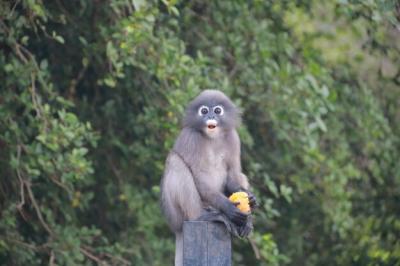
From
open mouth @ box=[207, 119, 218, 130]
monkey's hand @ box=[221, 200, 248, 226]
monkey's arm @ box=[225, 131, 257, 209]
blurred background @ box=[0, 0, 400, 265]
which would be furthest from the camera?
blurred background @ box=[0, 0, 400, 265]

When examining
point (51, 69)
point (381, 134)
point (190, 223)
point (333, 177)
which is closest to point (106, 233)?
point (51, 69)

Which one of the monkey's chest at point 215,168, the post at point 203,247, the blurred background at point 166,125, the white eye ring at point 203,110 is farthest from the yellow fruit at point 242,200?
the blurred background at point 166,125

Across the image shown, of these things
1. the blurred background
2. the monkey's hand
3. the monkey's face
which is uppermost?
the blurred background

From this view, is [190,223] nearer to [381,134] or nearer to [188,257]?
[188,257]

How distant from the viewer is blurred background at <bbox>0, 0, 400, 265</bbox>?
23.4 ft

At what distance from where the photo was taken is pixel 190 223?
4.83 m

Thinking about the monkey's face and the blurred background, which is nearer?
Answer: the monkey's face

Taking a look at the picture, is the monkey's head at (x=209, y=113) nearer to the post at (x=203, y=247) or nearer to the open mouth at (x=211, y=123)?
the open mouth at (x=211, y=123)

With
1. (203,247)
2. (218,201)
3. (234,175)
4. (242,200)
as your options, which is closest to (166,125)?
(234,175)

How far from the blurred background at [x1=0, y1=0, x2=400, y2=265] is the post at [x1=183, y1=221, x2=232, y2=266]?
215 centimetres

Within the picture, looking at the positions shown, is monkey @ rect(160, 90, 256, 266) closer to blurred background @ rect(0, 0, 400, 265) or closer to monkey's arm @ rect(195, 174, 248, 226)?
monkey's arm @ rect(195, 174, 248, 226)

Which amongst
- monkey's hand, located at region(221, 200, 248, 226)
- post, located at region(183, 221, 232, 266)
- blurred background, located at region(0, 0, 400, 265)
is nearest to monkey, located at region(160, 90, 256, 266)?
monkey's hand, located at region(221, 200, 248, 226)

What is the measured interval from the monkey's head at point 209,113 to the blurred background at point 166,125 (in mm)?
539

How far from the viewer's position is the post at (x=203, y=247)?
479 cm
